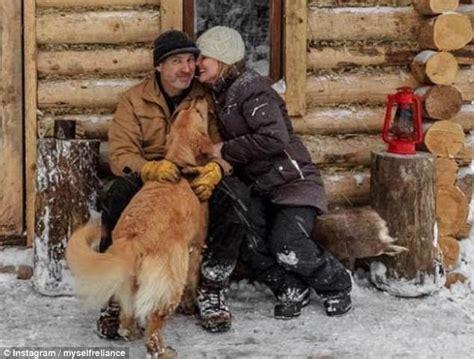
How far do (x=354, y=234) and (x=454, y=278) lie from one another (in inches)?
36.6

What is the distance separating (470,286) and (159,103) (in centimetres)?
267

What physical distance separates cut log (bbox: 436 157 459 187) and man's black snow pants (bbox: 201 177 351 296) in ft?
3.58

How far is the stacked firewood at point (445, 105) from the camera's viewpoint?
231 inches

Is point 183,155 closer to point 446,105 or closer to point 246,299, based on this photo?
point 246,299

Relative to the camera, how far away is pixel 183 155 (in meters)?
4.97

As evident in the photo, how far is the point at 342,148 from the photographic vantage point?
620cm

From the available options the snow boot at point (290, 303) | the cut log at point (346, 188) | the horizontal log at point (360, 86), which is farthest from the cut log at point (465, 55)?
the snow boot at point (290, 303)

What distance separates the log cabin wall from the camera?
20.1ft

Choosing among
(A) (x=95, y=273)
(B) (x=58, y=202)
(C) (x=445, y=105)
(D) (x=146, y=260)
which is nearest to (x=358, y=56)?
(C) (x=445, y=105)

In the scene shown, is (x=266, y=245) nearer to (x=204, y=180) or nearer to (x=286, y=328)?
(x=286, y=328)

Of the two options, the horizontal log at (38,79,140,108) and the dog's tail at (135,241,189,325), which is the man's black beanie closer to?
the horizontal log at (38,79,140,108)

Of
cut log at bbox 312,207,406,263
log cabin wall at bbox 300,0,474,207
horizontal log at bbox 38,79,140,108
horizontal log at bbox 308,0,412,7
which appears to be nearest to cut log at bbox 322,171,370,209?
log cabin wall at bbox 300,0,474,207

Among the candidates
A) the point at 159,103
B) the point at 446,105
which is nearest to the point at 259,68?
the point at 159,103

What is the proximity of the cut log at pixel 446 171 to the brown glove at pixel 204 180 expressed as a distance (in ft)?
6.02
